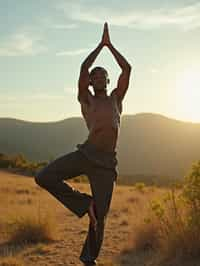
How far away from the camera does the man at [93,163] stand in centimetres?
639

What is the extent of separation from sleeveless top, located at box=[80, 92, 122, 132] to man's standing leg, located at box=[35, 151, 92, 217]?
39 cm

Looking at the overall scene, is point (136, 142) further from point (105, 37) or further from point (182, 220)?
point (105, 37)

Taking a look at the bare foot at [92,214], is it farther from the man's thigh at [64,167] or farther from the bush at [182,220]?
the bush at [182,220]

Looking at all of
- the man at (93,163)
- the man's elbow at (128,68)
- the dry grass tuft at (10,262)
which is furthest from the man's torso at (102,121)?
the dry grass tuft at (10,262)

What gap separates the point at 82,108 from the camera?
664 centimetres

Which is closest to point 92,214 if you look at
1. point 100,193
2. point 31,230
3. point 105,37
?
point 100,193

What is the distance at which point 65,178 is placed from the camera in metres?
6.45

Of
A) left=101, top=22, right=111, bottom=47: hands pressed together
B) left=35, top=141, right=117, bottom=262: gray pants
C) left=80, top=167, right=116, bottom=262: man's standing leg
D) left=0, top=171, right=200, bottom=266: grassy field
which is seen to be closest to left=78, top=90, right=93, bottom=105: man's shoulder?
left=35, top=141, right=117, bottom=262: gray pants

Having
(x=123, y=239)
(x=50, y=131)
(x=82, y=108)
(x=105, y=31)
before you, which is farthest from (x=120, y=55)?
(x=50, y=131)

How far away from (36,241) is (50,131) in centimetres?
14373

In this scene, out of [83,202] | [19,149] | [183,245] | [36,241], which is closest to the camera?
[83,202]

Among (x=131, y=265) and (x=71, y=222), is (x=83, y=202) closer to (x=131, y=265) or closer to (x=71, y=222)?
(x=131, y=265)

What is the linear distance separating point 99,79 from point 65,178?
1.19 meters

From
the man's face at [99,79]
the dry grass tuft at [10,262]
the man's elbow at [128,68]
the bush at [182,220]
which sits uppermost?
the man's elbow at [128,68]
